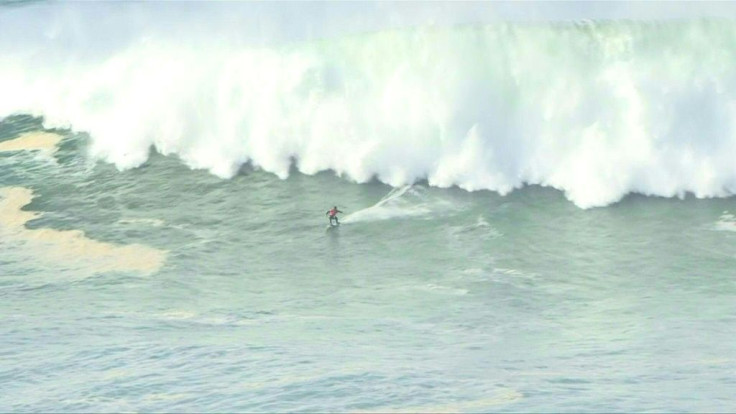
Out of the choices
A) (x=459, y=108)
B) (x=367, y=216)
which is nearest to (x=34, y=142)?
(x=367, y=216)

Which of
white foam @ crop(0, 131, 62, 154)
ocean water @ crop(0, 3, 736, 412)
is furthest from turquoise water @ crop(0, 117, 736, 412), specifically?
white foam @ crop(0, 131, 62, 154)

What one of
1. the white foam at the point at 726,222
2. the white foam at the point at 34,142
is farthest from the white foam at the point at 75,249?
the white foam at the point at 726,222

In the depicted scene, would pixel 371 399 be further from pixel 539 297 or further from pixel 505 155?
pixel 505 155

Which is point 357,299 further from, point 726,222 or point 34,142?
point 34,142

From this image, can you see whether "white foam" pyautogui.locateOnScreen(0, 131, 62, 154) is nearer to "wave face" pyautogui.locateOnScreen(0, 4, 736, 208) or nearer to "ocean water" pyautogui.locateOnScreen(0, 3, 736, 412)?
"ocean water" pyautogui.locateOnScreen(0, 3, 736, 412)

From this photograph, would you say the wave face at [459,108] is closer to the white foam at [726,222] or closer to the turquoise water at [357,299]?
the turquoise water at [357,299]

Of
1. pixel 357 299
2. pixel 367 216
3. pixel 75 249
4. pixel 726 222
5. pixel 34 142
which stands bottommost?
pixel 357 299
